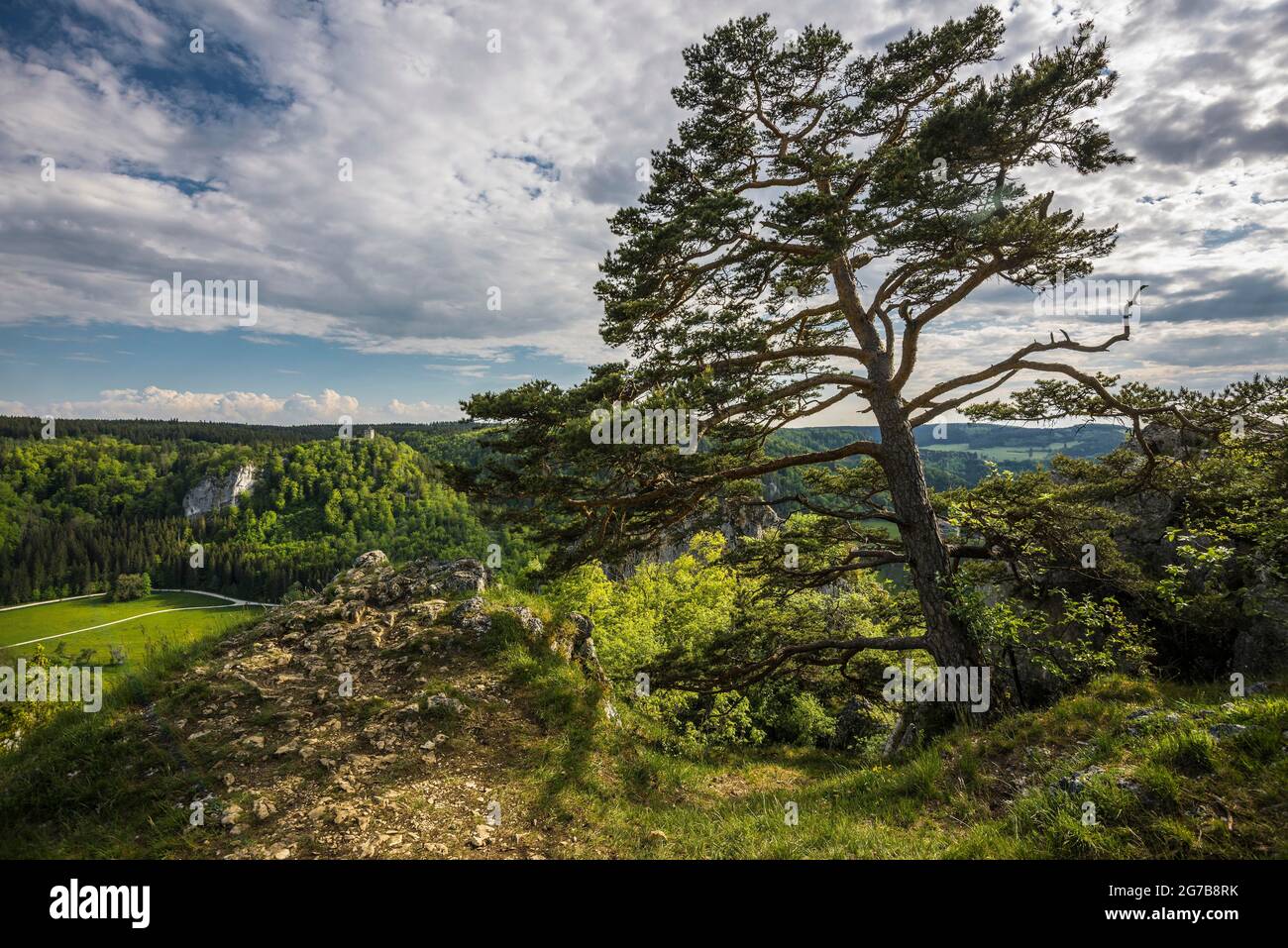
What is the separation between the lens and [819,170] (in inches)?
375

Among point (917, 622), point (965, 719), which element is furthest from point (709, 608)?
point (965, 719)

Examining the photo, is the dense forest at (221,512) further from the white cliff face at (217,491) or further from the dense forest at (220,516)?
the white cliff face at (217,491)

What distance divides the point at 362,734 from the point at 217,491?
194262 mm

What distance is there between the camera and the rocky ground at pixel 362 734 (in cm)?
514

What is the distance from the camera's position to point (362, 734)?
6730 mm

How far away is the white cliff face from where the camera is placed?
148750 mm

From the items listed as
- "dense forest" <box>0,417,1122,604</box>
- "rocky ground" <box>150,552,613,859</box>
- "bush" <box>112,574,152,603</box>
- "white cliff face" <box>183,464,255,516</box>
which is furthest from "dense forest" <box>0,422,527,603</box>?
"rocky ground" <box>150,552,613,859</box>

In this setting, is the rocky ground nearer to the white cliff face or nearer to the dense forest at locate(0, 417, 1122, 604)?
the dense forest at locate(0, 417, 1122, 604)

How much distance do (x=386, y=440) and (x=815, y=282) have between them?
161m

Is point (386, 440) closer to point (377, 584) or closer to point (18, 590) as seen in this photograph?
point (18, 590)

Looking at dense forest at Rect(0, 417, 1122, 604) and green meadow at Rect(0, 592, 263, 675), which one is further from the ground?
dense forest at Rect(0, 417, 1122, 604)

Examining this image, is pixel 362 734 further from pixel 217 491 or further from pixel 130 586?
pixel 217 491

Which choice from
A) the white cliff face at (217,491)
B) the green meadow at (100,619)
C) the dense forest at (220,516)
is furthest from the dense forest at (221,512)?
the green meadow at (100,619)

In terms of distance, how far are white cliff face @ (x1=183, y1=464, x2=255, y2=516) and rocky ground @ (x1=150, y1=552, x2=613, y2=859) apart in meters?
180
